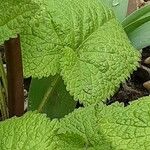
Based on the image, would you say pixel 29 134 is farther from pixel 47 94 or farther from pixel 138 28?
pixel 138 28

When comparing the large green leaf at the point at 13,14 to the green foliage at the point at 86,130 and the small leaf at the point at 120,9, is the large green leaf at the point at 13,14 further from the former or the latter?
the small leaf at the point at 120,9

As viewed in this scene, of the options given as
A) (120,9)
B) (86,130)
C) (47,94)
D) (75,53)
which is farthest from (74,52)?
(120,9)

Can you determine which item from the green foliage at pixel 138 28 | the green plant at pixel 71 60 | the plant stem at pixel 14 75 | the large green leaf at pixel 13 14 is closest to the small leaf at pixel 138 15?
the green foliage at pixel 138 28

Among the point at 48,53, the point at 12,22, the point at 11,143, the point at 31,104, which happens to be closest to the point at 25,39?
the point at 48,53

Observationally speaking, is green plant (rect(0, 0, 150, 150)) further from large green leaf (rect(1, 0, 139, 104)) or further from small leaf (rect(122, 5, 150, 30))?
small leaf (rect(122, 5, 150, 30))

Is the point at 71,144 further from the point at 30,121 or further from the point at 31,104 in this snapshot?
the point at 31,104

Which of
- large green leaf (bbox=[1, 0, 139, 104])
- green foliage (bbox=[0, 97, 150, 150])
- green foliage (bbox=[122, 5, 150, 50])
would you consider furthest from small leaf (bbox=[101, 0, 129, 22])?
green foliage (bbox=[0, 97, 150, 150])
